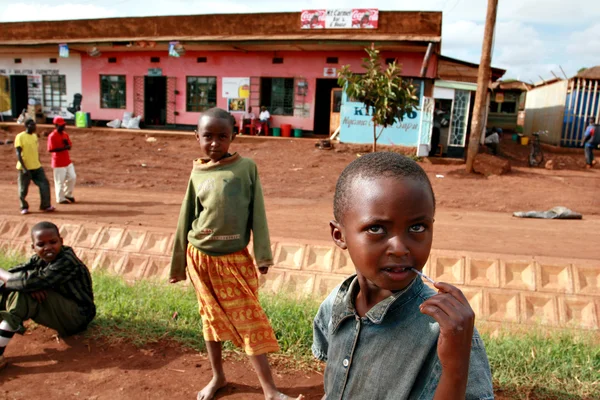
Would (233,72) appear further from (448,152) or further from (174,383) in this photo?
(174,383)

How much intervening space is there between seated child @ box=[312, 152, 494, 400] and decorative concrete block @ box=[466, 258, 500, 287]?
361 cm

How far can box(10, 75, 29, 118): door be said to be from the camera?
21156 millimetres

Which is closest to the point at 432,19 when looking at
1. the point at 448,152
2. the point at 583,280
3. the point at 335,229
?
the point at 448,152

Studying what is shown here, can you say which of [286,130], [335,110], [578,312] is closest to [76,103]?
[286,130]

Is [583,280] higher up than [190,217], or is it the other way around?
[190,217]

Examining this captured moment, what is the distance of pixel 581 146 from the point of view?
16.0 metres

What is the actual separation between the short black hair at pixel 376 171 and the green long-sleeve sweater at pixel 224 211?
1461 millimetres

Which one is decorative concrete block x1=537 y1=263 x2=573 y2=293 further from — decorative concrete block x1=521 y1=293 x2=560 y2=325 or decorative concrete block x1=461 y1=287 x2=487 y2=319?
decorative concrete block x1=461 y1=287 x2=487 y2=319

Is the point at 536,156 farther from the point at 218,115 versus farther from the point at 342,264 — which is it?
the point at 218,115

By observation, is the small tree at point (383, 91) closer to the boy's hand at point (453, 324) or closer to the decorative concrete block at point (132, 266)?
the decorative concrete block at point (132, 266)

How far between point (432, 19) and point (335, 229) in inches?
600

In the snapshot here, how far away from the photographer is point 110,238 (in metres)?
6.03

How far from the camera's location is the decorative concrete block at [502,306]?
4.34 meters

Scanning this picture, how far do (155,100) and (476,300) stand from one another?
1829 cm
